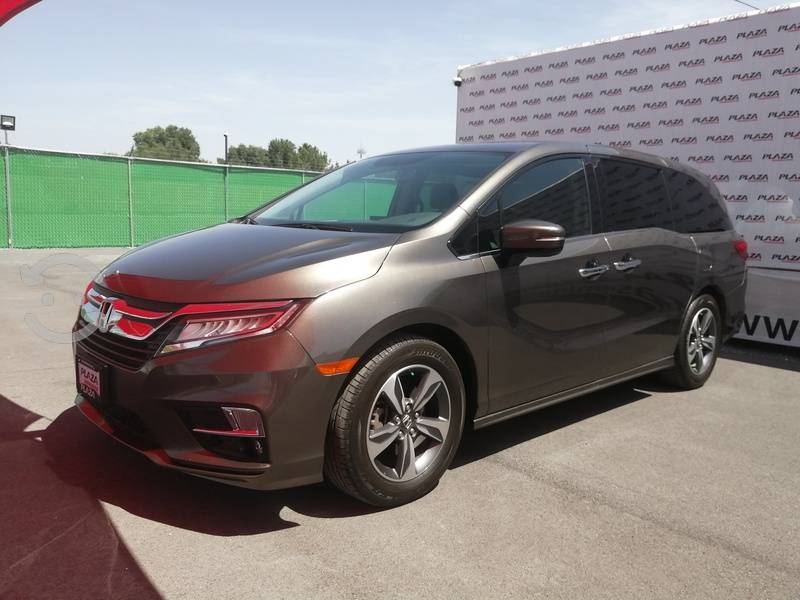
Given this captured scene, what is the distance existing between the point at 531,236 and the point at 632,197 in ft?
4.88

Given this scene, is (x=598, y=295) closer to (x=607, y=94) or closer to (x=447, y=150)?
(x=447, y=150)

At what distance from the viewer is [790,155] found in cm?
664

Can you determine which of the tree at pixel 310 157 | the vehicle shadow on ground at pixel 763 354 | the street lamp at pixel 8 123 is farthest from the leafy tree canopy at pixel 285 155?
the vehicle shadow on ground at pixel 763 354

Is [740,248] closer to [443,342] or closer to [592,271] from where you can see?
[592,271]

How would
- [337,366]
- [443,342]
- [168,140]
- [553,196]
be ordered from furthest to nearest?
[168,140] → [553,196] → [443,342] → [337,366]

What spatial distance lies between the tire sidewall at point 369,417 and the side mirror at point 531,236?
637mm

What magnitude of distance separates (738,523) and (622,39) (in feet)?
21.3

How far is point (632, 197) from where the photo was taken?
14.4 ft

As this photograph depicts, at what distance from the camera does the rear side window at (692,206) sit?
4.80 meters

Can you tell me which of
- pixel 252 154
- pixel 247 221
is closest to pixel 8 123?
pixel 247 221

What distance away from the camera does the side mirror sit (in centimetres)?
324

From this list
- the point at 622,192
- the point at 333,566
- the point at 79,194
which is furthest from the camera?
the point at 79,194

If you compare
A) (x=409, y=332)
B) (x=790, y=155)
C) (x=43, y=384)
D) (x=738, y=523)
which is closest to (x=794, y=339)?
(x=790, y=155)

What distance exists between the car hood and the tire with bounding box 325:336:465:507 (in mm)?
400
